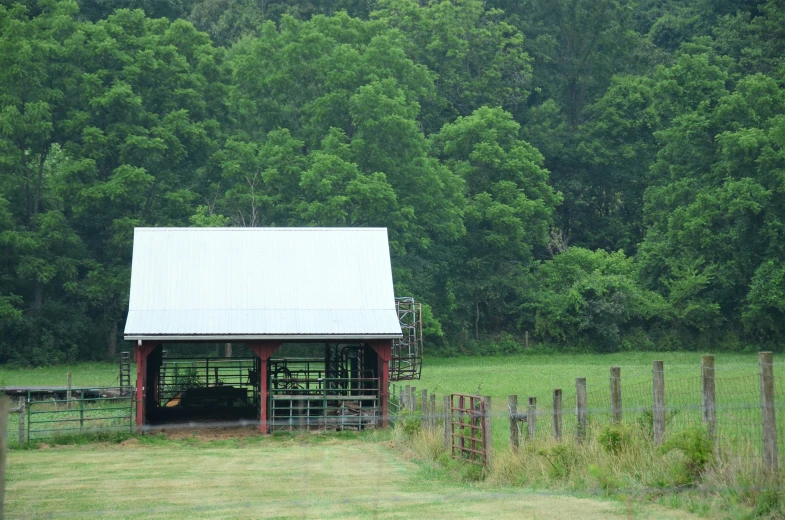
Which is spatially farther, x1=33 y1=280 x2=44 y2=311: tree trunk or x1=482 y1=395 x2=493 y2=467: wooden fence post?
x1=33 y1=280 x2=44 y2=311: tree trunk

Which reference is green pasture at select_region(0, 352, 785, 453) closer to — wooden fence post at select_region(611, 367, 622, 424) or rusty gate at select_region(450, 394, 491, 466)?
rusty gate at select_region(450, 394, 491, 466)

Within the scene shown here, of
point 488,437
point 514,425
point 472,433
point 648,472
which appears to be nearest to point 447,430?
point 472,433

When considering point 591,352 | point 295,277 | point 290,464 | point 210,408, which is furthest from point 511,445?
point 591,352

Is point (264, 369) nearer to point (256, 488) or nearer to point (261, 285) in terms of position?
point (261, 285)

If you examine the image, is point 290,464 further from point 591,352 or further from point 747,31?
point 747,31

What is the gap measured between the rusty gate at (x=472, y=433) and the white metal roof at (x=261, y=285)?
370 inches

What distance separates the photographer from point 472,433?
17953 mm

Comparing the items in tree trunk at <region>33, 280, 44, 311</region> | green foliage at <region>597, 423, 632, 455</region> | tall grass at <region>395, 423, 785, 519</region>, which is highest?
tree trunk at <region>33, 280, 44, 311</region>

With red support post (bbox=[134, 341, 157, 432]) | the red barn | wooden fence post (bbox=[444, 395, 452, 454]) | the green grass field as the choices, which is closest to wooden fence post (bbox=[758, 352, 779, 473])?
the green grass field

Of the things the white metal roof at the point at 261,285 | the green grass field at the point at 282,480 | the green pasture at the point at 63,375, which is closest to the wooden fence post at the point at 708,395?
the green grass field at the point at 282,480

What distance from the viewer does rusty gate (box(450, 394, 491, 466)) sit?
17.2 m

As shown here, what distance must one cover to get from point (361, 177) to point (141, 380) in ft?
83.0

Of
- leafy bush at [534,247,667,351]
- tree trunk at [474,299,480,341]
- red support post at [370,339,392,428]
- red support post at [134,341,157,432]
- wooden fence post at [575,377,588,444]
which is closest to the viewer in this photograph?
wooden fence post at [575,377,588,444]

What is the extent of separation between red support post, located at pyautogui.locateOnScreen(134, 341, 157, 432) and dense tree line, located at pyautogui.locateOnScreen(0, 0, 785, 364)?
22.2m
